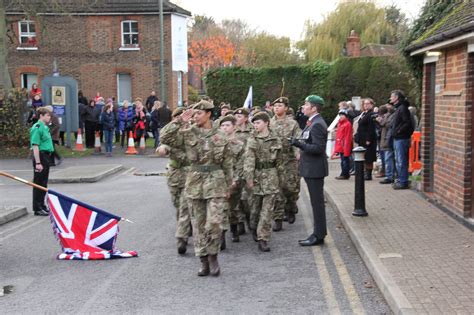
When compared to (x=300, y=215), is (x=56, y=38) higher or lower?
higher

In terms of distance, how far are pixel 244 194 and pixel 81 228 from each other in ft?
8.24

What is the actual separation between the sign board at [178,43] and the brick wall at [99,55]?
47 cm

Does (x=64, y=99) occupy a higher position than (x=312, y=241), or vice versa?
(x=64, y=99)

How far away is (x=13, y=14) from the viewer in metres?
35.3

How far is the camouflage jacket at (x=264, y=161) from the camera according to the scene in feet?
27.9

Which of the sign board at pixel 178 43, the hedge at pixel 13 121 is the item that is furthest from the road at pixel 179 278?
the sign board at pixel 178 43

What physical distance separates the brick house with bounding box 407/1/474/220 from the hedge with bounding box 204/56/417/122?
15.5 meters

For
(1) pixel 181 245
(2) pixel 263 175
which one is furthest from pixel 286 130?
(1) pixel 181 245

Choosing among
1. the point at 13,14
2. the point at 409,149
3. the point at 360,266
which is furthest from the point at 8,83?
the point at 360,266

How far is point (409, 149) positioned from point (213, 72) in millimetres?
19007

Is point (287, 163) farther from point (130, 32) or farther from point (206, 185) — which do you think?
point (130, 32)

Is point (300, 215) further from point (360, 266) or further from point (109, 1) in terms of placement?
point (109, 1)

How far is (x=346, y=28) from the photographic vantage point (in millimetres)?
48531

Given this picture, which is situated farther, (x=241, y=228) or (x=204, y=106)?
(x=241, y=228)
